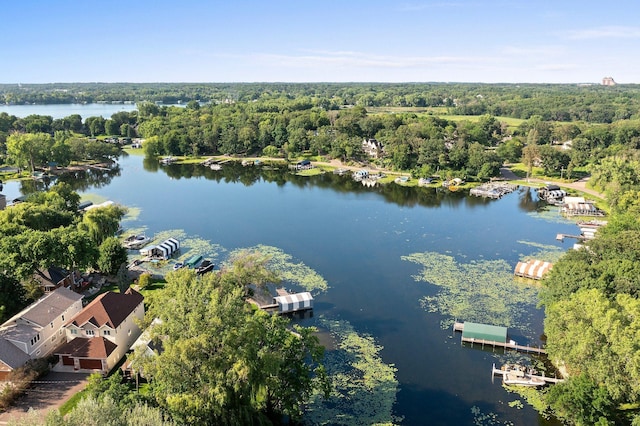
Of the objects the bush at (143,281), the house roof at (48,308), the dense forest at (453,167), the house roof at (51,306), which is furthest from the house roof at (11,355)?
the bush at (143,281)

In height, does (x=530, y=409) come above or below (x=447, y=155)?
below

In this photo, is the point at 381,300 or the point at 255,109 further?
the point at 255,109

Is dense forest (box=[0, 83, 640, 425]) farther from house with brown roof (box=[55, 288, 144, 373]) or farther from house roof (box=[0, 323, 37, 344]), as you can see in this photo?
house with brown roof (box=[55, 288, 144, 373])

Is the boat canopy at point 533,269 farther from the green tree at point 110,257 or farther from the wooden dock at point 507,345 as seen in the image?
the green tree at point 110,257

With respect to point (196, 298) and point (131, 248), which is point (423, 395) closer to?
point (196, 298)

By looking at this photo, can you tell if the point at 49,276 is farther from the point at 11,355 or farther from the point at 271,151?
the point at 271,151

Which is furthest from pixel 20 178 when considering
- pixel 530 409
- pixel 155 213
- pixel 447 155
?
pixel 530 409
